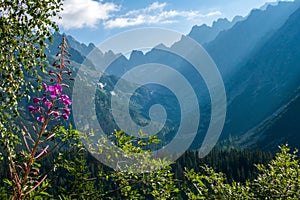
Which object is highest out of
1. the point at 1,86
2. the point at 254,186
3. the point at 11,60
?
the point at 11,60

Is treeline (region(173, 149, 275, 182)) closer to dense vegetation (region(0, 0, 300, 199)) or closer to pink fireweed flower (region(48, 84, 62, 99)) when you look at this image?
dense vegetation (region(0, 0, 300, 199))

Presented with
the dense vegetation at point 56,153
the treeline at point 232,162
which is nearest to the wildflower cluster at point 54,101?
the dense vegetation at point 56,153

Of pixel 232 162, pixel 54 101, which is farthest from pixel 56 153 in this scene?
pixel 232 162

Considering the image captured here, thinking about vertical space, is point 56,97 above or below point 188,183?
above

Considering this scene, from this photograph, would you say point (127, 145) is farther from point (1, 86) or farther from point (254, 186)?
point (254, 186)

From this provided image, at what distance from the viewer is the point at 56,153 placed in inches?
332

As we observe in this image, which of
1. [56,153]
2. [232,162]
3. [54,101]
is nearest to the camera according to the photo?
[54,101]

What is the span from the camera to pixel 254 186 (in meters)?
11.4

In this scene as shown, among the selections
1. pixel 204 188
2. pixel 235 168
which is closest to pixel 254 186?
pixel 204 188

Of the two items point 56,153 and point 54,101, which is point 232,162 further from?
point 54,101

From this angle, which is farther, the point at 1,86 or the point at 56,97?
the point at 1,86

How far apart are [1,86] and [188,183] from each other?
4.76 metres

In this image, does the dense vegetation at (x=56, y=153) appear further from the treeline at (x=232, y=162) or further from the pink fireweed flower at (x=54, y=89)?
the treeline at (x=232, y=162)

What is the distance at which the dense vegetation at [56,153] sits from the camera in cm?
511
